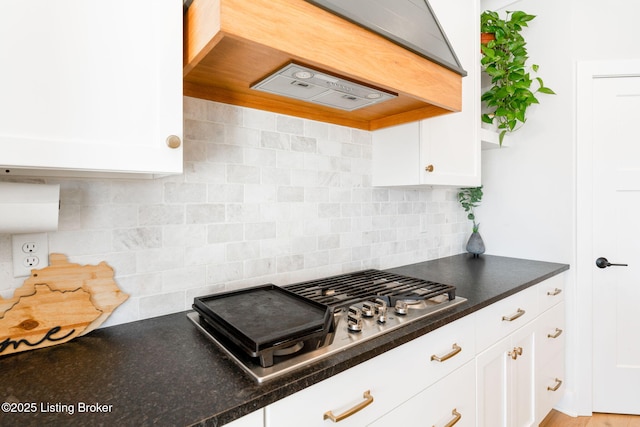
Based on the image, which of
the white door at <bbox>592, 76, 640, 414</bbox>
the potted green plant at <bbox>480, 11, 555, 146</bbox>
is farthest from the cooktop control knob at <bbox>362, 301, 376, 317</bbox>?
the white door at <bbox>592, 76, 640, 414</bbox>

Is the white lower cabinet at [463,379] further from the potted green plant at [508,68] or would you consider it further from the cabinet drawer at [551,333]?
the potted green plant at [508,68]

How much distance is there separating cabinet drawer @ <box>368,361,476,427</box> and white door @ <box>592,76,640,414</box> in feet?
4.68

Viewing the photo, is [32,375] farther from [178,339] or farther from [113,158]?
[113,158]

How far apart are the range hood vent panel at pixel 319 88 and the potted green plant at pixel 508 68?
1187 mm

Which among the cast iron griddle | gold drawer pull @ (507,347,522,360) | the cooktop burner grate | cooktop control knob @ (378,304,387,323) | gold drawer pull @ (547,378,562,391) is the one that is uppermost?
the cast iron griddle

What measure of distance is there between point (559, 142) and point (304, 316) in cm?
214

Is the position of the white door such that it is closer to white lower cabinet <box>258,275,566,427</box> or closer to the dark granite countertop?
white lower cabinet <box>258,275,566,427</box>

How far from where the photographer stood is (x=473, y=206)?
251cm

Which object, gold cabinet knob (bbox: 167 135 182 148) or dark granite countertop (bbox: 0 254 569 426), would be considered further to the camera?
gold cabinet knob (bbox: 167 135 182 148)

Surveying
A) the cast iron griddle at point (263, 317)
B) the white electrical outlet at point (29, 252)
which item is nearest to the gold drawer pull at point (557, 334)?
the cast iron griddle at point (263, 317)

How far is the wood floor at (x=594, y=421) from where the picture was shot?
202 centimetres

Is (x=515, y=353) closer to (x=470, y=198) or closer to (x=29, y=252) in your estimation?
(x=470, y=198)

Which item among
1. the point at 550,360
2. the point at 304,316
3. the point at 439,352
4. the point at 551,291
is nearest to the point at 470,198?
the point at 551,291

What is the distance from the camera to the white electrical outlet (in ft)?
3.00
